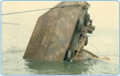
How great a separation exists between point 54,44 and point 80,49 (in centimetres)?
126

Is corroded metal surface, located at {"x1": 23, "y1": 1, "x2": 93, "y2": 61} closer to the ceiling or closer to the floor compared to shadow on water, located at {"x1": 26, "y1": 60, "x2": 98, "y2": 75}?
closer to the ceiling

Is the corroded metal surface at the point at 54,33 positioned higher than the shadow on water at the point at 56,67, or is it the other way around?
the corroded metal surface at the point at 54,33

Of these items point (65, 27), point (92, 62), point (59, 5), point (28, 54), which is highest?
point (59, 5)

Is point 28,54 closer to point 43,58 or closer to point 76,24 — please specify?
point 43,58

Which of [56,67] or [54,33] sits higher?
[54,33]

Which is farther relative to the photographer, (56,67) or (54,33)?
(54,33)

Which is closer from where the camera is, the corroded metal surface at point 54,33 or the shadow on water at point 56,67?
the shadow on water at point 56,67

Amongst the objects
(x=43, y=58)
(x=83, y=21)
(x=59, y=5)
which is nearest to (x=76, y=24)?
(x=83, y=21)

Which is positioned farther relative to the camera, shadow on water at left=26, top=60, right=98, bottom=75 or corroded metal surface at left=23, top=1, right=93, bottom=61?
corroded metal surface at left=23, top=1, right=93, bottom=61

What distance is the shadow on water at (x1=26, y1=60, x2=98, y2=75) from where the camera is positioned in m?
8.53

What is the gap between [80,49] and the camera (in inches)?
403

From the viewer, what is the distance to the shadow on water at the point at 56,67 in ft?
28.0

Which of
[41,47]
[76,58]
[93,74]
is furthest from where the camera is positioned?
[76,58]

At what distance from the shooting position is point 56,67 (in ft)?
29.5
